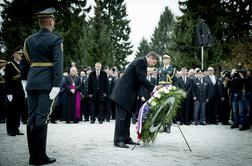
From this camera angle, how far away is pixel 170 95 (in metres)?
7.82

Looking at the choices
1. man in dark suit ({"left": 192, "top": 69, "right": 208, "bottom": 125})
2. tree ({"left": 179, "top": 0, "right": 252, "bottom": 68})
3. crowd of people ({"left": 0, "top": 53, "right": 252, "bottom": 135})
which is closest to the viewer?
crowd of people ({"left": 0, "top": 53, "right": 252, "bottom": 135})

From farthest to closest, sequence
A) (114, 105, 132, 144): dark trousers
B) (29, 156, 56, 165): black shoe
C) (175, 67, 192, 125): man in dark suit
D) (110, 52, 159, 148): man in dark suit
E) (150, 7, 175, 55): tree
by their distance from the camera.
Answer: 1. (150, 7, 175, 55): tree
2. (175, 67, 192, 125): man in dark suit
3. (110, 52, 159, 148): man in dark suit
4. (114, 105, 132, 144): dark trousers
5. (29, 156, 56, 165): black shoe

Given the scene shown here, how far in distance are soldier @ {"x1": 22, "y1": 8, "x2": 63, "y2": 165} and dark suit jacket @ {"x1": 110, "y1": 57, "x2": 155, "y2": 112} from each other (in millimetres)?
2457

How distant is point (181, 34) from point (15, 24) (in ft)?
52.7

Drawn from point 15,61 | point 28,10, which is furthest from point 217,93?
point 28,10

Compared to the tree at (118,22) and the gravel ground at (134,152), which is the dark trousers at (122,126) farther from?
the tree at (118,22)

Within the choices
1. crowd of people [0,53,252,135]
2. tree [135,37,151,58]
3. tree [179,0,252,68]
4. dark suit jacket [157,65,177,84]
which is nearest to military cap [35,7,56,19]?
dark suit jacket [157,65,177,84]

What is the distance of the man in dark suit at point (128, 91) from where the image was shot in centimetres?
783

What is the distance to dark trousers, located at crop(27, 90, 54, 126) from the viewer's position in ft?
18.2

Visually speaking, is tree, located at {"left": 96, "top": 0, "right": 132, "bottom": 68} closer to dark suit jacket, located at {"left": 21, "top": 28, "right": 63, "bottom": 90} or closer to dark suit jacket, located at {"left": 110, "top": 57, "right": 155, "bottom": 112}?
dark suit jacket, located at {"left": 110, "top": 57, "right": 155, "bottom": 112}

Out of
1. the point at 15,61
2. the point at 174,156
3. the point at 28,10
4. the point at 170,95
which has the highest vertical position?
the point at 28,10

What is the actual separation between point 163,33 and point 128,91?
210 feet

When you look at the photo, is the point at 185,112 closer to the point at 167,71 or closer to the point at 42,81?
the point at 167,71

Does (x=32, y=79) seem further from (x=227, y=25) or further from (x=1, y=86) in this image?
(x=227, y=25)
